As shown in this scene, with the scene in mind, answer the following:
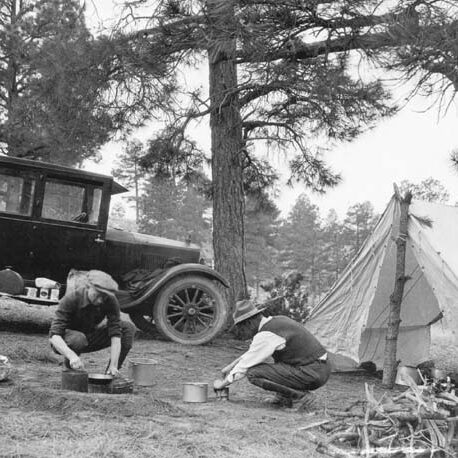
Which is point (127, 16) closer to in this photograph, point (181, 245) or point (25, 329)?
point (181, 245)

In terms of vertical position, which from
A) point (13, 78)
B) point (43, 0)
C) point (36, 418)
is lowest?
point (36, 418)

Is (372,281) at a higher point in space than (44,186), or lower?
lower

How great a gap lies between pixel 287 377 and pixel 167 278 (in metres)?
3.05

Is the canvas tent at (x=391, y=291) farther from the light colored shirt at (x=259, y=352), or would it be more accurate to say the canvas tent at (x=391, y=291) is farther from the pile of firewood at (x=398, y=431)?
the pile of firewood at (x=398, y=431)

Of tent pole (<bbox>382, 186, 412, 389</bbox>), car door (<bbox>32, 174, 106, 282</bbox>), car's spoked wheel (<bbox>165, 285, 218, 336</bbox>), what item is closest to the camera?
tent pole (<bbox>382, 186, 412, 389</bbox>)

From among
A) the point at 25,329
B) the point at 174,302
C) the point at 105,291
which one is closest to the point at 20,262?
the point at 25,329

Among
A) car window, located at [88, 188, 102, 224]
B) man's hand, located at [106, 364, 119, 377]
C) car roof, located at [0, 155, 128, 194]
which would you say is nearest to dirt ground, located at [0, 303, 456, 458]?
man's hand, located at [106, 364, 119, 377]

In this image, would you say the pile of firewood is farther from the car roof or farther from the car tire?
the car roof

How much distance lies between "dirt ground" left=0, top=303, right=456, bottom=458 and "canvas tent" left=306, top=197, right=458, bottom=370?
1.24 meters

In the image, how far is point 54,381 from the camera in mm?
4773

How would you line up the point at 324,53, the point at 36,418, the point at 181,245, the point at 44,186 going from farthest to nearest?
the point at 181,245 → the point at 44,186 → the point at 324,53 → the point at 36,418

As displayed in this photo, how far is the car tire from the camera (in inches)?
289

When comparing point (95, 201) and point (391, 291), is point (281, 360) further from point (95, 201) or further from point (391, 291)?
point (95, 201)

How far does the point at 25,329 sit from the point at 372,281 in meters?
4.25
